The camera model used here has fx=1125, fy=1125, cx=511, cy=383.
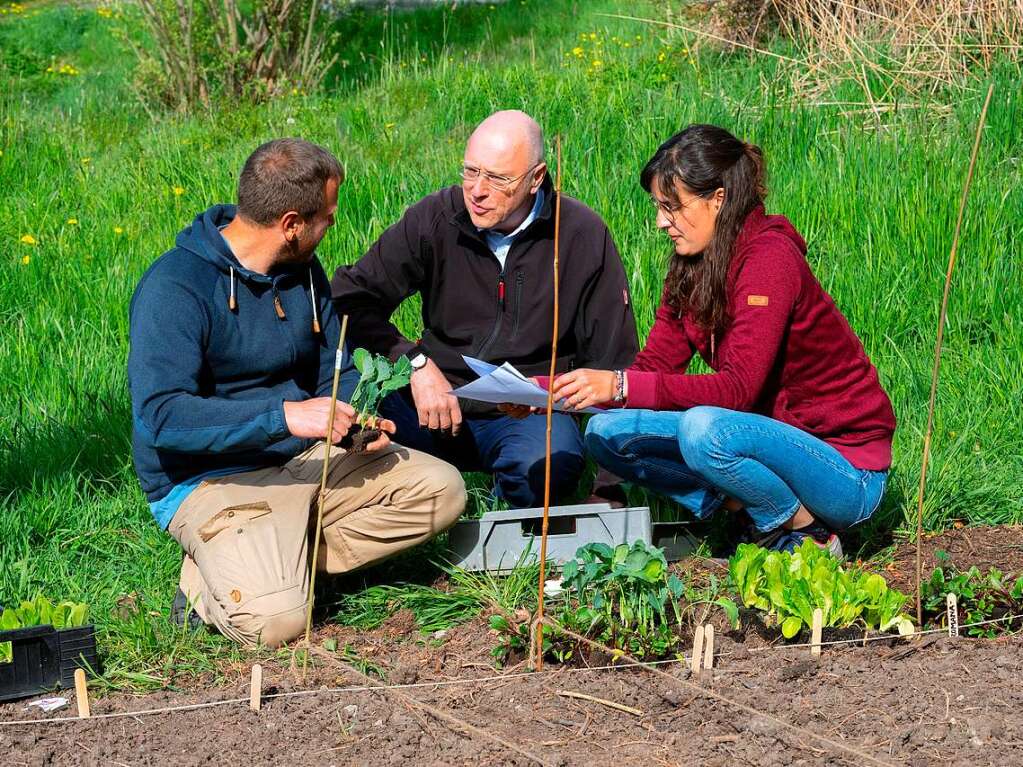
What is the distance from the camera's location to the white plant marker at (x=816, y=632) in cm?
283

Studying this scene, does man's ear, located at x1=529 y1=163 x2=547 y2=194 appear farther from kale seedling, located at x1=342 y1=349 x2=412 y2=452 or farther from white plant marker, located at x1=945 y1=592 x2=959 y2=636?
white plant marker, located at x1=945 y1=592 x2=959 y2=636

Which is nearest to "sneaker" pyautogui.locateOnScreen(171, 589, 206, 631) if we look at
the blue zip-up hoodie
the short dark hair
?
the blue zip-up hoodie

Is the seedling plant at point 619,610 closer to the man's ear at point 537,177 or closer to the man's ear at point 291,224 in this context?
the man's ear at point 291,224

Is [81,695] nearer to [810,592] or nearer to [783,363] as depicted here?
[810,592]

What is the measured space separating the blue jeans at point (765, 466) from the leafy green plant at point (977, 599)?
1.28 feet

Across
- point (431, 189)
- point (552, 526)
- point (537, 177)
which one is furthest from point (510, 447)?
point (431, 189)

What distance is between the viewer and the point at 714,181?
321 cm

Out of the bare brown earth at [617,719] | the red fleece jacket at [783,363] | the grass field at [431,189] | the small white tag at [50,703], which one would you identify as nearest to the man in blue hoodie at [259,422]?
the grass field at [431,189]

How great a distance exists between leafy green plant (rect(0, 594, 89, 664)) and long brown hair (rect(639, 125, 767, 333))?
1.96 meters

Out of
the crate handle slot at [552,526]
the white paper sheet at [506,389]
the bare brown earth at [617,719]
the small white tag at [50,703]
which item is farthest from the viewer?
the crate handle slot at [552,526]

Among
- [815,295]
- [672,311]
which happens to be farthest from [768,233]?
[672,311]

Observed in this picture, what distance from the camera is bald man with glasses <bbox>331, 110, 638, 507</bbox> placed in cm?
386

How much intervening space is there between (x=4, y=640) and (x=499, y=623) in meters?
1.23

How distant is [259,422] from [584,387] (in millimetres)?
900
